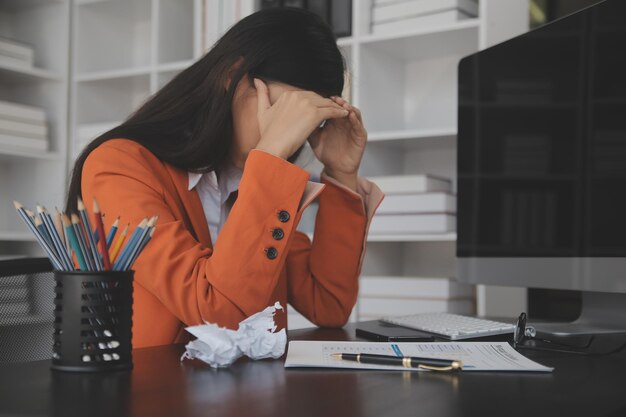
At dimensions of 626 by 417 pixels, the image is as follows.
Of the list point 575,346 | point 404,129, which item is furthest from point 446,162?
Answer: point 575,346

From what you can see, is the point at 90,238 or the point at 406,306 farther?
the point at 406,306

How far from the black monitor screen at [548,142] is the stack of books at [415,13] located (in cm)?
83

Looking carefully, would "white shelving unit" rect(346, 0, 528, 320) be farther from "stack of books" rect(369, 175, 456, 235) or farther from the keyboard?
the keyboard

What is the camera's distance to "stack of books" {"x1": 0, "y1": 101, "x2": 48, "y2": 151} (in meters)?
2.62

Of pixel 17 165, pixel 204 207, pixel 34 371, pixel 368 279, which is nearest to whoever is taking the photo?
pixel 34 371

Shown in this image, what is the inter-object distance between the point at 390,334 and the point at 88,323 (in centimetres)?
50

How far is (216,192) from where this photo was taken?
1362mm

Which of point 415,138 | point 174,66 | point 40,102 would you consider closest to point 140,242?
point 415,138

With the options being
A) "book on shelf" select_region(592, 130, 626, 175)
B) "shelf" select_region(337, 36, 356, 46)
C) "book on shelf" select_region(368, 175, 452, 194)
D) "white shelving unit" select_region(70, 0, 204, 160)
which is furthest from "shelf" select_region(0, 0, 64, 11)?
"book on shelf" select_region(592, 130, 626, 175)

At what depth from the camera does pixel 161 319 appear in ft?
3.69

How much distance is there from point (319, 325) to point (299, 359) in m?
0.56

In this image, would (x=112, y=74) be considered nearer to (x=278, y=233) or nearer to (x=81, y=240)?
(x=278, y=233)

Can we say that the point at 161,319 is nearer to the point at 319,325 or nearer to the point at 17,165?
the point at 319,325

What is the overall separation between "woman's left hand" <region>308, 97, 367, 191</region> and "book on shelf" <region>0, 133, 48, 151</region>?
1529 millimetres
